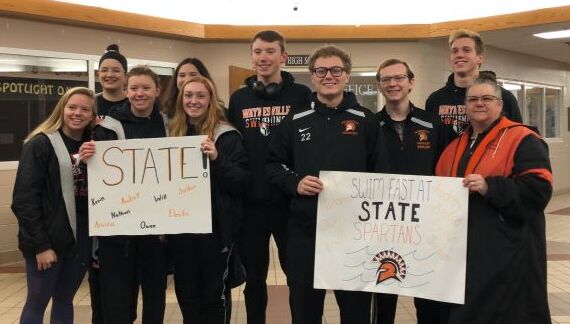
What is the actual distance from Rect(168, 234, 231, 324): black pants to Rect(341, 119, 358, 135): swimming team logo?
108 centimetres

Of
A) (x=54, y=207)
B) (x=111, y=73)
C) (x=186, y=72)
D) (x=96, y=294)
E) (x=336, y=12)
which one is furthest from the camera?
(x=336, y=12)

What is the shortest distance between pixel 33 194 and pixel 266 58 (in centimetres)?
175

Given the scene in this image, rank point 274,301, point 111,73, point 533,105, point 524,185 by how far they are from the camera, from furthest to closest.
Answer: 1. point 533,105
2. point 274,301
3. point 111,73
4. point 524,185

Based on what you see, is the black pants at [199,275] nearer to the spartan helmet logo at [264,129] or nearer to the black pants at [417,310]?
the spartan helmet logo at [264,129]

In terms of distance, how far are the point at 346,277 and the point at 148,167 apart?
141cm

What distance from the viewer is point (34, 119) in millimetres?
7453

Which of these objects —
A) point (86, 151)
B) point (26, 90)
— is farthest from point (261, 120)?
point (26, 90)

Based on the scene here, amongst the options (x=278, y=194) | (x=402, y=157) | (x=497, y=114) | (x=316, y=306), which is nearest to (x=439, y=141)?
(x=402, y=157)

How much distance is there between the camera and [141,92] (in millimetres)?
3445

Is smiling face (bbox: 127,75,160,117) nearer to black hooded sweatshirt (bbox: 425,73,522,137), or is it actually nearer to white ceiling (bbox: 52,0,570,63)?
black hooded sweatshirt (bbox: 425,73,522,137)

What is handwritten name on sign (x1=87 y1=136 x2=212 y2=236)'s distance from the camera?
3.35 meters

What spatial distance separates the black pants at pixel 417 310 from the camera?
3.60 metres

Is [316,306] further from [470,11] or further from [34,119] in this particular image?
[470,11]

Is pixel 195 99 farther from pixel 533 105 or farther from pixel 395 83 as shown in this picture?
pixel 533 105
